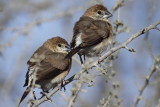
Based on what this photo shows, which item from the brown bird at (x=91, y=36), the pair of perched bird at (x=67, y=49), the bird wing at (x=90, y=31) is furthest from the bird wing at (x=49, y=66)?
the bird wing at (x=90, y=31)

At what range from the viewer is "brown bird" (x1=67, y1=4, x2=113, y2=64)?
22.0 feet

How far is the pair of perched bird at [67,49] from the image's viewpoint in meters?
6.07

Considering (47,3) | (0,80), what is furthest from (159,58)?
(0,80)

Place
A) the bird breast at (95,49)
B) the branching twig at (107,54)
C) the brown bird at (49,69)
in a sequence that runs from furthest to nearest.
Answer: the bird breast at (95,49) < the brown bird at (49,69) < the branching twig at (107,54)

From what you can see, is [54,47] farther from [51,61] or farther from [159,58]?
[159,58]

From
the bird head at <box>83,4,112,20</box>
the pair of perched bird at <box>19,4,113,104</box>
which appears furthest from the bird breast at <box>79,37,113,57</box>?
the bird head at <box>83,4,112,20</box>

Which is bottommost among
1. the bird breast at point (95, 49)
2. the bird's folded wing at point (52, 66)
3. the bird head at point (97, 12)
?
the bird breast at point (95, 49)

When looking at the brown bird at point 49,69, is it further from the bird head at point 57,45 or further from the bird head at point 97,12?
the bird head at point 97,12

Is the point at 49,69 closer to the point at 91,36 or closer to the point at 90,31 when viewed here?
the point at 91,36

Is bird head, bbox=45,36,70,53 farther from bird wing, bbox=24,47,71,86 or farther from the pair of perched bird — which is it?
bird wing, bbox=24,47,71,86

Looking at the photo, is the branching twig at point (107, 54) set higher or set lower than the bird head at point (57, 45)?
higher

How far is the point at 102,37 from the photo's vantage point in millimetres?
7035

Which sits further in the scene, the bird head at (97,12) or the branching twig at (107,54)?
the bird head at (97,12)

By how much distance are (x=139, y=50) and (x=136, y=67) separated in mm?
396
